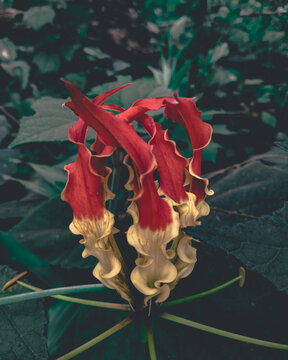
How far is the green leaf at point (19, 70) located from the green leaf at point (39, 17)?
6.1 inches

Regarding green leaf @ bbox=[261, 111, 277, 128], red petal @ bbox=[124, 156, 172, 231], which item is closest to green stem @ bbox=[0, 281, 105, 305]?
red petal @ bbox=[124, 156, 172, 231]

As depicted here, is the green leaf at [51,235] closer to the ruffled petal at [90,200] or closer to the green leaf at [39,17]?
the ruffled petal at [90,200]

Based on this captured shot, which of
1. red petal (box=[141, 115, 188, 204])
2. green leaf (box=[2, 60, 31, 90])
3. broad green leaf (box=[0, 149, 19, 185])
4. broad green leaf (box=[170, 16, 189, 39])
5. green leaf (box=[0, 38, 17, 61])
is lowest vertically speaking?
broad green leaf (box=[0, 149, 19, 185])

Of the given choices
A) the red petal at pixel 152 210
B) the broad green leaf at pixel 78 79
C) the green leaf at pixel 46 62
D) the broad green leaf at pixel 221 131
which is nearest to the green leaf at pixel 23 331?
the red petal at pixel 152 210

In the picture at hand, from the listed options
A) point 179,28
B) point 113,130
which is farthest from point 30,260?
point 179,28

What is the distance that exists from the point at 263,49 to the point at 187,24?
1.27 feet

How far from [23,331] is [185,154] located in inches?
18.6

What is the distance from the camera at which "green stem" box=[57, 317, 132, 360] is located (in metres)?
0.47

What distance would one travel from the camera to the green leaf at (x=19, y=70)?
4.15 feet

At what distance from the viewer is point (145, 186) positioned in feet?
1.14

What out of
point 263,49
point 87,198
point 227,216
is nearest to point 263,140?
Result: point 263,49

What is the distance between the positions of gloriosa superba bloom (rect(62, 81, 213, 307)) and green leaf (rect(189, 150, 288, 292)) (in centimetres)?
5

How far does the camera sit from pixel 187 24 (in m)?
1.44

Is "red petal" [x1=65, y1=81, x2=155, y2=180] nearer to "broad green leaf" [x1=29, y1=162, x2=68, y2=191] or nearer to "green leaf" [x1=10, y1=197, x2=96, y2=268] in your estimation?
"green leaf" [x1=10, y1=197, x2=96, y2=268]
